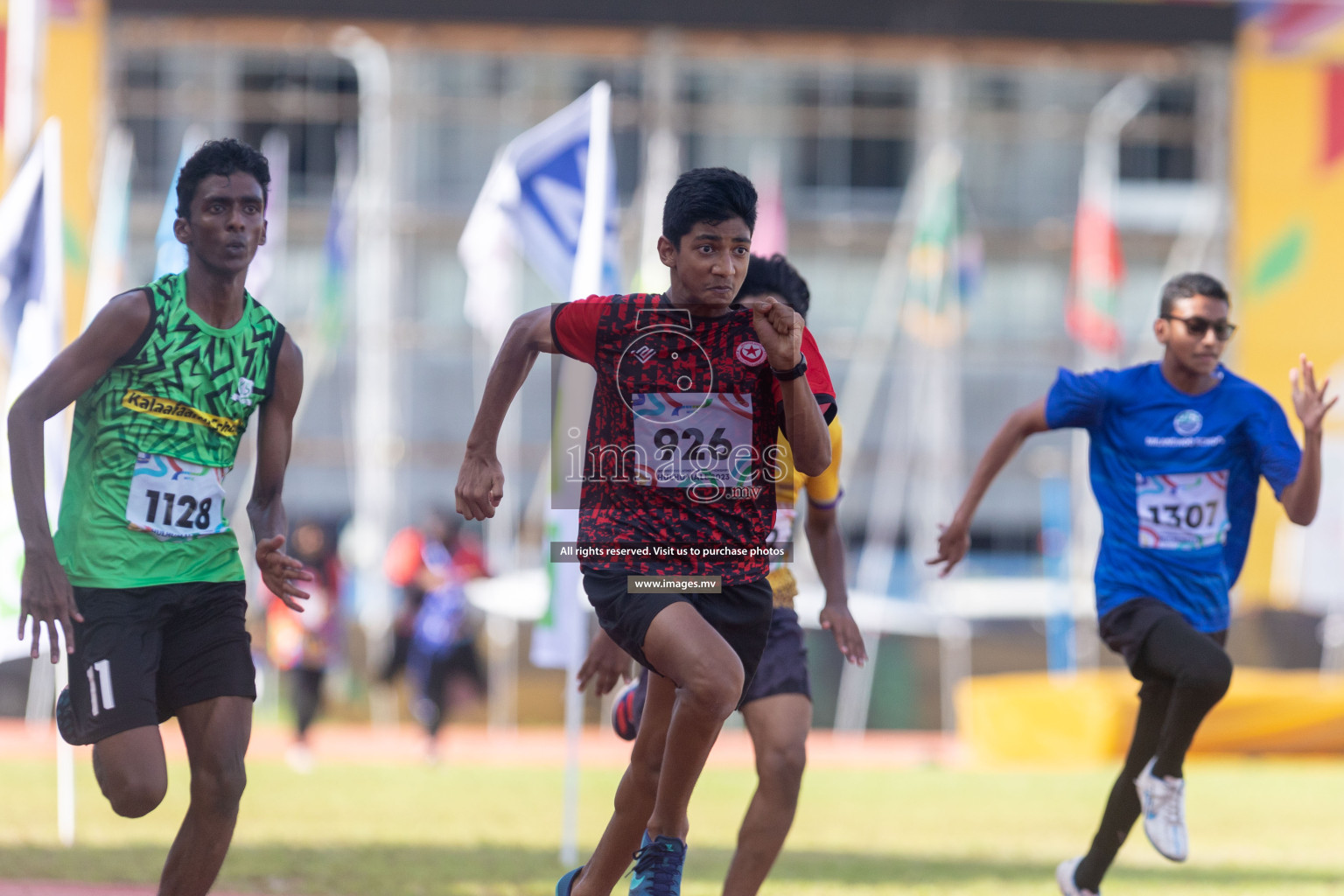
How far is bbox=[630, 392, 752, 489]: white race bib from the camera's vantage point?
448 cm

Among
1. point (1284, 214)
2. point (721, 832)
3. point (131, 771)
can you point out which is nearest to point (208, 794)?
point (131, 771)

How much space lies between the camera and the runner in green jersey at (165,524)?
4.62 metres

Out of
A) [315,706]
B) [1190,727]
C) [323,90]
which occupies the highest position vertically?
[323,90]

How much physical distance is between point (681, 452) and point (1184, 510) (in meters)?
2.49

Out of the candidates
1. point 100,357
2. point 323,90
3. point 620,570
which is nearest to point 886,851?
point 620,570

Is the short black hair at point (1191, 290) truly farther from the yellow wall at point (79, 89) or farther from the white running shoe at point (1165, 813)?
the yellow wall at point (79, 89)

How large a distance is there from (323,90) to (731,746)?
17737 millimetres

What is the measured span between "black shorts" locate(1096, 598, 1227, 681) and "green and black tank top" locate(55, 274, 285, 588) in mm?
3296

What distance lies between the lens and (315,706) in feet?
44.9

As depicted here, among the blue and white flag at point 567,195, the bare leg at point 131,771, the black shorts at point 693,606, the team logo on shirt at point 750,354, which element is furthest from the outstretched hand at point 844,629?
the blue and white flag at point 567,195

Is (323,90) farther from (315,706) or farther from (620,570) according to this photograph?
(620,570)

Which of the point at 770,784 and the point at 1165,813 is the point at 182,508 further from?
the point at 1165,813

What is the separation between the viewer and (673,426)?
4480 mm

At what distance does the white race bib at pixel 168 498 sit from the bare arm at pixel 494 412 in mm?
853
